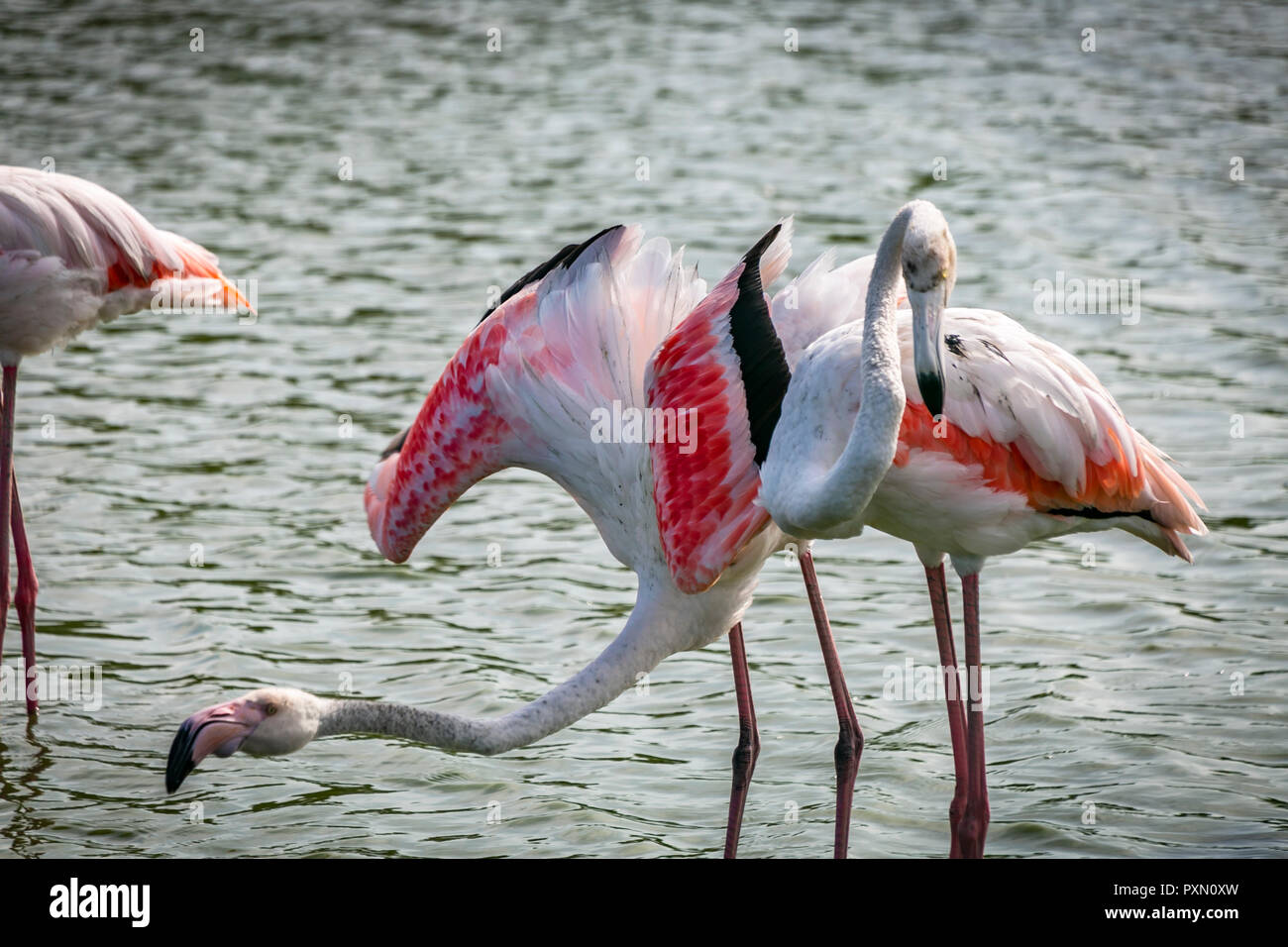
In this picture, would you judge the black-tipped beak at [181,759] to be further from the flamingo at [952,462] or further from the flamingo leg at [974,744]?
the flamingo leg at [974,744]

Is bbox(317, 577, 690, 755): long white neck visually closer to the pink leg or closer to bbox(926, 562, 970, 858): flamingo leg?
bbox(926, 562, 970, 858): flamingo leg

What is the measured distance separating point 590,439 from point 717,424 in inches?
18.7

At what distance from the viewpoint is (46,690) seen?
249 inches

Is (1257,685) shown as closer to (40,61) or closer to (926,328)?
(926,328)

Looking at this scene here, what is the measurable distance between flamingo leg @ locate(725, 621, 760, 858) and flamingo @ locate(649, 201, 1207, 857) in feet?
1.95

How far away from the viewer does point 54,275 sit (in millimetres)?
5926

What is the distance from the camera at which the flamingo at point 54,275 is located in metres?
5.91

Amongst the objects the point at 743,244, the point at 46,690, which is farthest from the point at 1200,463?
the point at 46,690

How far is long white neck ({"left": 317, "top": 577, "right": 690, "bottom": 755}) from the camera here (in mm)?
4371

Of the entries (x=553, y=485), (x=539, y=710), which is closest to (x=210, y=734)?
(x=539, y=710)

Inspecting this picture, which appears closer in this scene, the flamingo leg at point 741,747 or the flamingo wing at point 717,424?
the flamingo wing at point 717,424

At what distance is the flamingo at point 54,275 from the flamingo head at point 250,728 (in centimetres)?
221

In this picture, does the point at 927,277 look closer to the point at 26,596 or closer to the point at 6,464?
the point at 6,464

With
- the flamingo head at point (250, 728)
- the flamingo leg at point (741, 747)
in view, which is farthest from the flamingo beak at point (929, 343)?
→ the flamingo head at point (250, 728)
